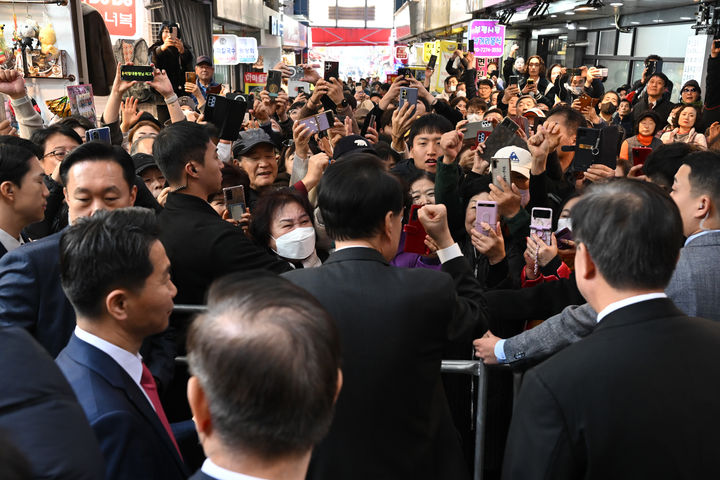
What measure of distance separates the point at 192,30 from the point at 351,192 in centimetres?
1399

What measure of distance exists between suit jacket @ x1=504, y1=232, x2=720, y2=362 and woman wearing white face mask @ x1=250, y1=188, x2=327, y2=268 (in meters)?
1.09

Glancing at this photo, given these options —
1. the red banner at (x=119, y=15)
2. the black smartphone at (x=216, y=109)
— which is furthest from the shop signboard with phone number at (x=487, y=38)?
the black smartphone at (x=216, y=109)

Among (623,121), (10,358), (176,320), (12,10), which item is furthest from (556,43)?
(10,358)

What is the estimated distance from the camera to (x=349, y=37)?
49.3 m

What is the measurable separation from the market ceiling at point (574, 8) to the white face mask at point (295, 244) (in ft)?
33.7

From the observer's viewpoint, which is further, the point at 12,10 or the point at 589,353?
the point at 12,10

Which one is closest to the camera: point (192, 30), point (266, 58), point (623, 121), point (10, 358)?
point (10, 358)

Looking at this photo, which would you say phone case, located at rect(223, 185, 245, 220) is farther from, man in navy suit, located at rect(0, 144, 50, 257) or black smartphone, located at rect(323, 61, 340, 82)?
black smartphone, located at rect(323, 61, 340, 82)

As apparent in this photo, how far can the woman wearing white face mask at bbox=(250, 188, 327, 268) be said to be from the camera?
292cm

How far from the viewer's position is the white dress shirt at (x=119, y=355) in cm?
160

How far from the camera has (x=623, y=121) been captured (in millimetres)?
8539

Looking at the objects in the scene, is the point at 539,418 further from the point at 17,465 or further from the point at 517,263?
the point at 517,263

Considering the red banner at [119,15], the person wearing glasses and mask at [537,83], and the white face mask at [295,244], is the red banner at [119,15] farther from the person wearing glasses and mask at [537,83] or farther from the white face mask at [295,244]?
the person wearing glasses and mask at [537,83]

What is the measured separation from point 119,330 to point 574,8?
46.2 ft
